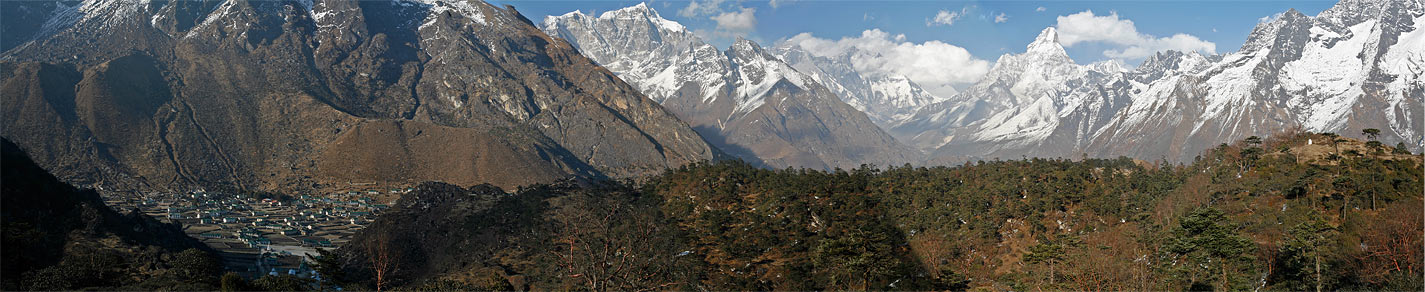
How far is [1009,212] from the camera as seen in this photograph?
6122cm

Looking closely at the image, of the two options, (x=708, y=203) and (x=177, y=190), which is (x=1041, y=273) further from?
(x=177, y=190)

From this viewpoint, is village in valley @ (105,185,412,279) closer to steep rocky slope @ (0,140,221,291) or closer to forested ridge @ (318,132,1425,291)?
forested ridge @ (318,132,1425,291)

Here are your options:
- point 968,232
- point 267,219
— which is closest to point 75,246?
point 968,232

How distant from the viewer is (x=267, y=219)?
12594 centimetres

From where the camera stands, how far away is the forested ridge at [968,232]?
37281 millimetres

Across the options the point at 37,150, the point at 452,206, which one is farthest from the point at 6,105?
the point at 452,206

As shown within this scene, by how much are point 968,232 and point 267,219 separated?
122 metres

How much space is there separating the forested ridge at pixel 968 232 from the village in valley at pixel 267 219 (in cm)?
1179

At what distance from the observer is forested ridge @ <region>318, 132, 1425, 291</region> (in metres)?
37.3

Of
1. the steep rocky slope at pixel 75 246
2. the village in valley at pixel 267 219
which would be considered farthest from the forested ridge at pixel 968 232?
the village in valley at pixel 267 219

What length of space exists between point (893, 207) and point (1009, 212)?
11.5 m

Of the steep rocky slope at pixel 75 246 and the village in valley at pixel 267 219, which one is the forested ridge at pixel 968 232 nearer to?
the steep rocky slope at pixel 75 246

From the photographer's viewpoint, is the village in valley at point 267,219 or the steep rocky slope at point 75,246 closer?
the steep rocky slope at point 75,246

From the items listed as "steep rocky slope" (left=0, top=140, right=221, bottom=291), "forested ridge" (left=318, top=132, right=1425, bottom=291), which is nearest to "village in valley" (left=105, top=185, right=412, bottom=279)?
"forested ridge" (left=318, top=132, right=1425, bottom=291)
